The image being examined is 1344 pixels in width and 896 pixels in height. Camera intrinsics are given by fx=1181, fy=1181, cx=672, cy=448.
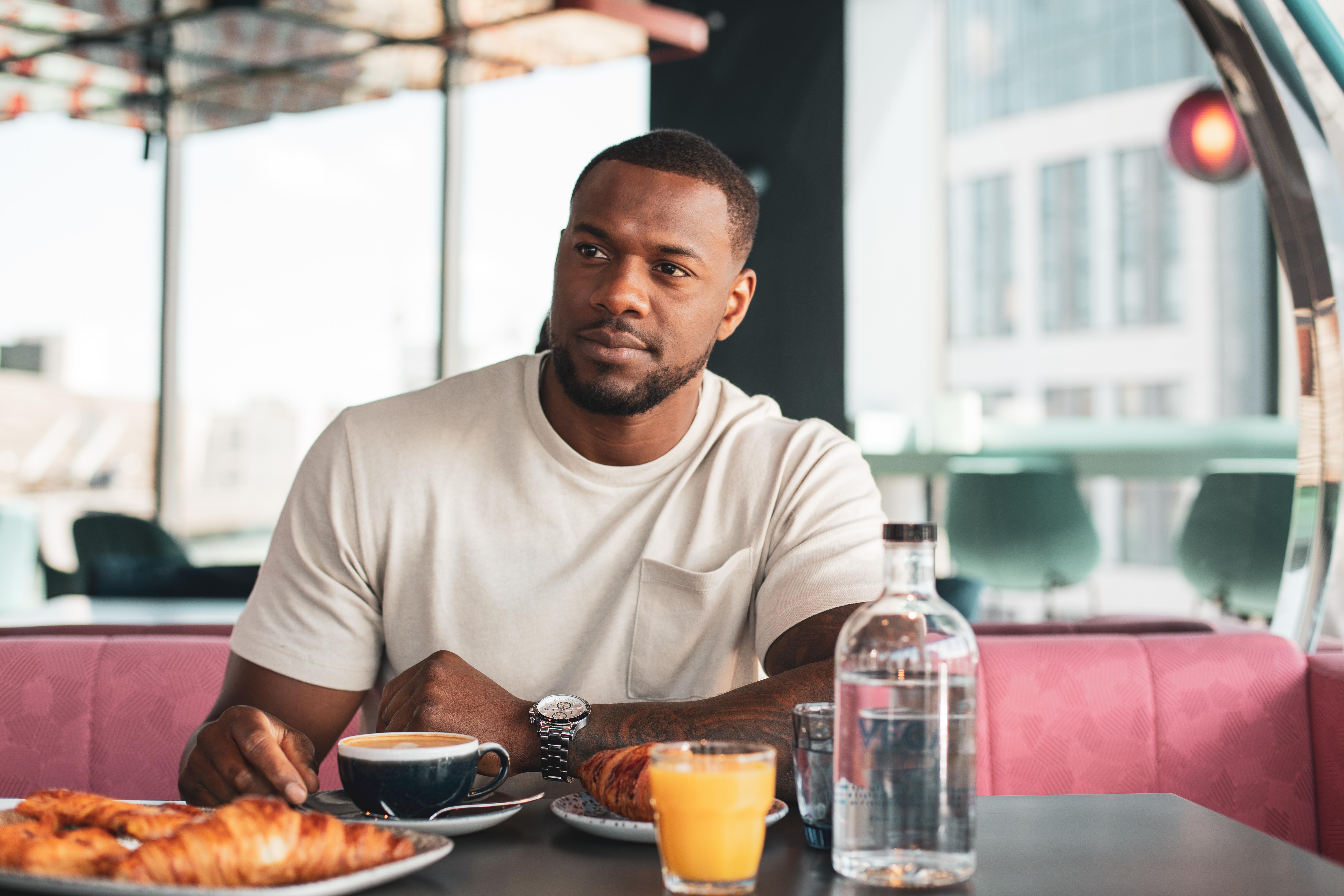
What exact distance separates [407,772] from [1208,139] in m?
4.28

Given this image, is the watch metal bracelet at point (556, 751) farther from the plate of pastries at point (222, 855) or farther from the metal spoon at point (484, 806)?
the plate of pastries at point (222, 855)

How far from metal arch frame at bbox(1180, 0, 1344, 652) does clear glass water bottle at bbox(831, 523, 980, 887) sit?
4.70ft

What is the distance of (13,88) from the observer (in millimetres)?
5367

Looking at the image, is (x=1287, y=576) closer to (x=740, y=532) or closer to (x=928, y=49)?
(x=740, y=532)

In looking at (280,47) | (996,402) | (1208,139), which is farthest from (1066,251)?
(280,47)

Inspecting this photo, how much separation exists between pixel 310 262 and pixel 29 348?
148 cm

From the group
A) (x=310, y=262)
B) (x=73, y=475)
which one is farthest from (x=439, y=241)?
(x=73, y=475)

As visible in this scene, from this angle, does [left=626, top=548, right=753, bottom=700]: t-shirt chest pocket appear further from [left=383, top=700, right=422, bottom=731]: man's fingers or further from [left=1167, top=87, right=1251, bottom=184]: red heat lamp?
[left=1167, top=87, right=1251, bottom=184]: red heat lamp

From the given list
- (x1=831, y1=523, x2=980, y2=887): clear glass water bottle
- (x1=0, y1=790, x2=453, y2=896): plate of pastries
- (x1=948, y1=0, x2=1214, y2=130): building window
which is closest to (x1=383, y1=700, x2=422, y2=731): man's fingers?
(x1=0, y1=790, x2=453, y2=896): plate of pastries

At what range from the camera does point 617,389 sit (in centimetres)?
137

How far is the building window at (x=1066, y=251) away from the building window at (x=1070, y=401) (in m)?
0.37

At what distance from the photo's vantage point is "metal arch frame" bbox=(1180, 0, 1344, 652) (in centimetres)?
190

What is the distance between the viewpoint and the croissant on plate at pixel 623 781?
81 centimetres

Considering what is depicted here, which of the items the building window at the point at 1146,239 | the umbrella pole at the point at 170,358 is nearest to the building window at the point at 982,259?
the building window at the point at 1146,239
